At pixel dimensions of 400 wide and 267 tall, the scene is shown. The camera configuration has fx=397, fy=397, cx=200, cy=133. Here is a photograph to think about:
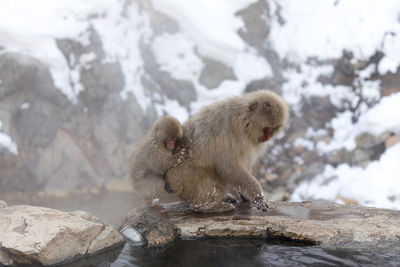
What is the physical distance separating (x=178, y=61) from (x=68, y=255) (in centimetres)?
543

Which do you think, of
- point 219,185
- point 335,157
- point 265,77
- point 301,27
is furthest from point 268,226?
point 301,27

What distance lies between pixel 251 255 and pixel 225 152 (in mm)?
897

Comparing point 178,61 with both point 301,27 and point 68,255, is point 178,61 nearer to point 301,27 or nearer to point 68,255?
point 301,27

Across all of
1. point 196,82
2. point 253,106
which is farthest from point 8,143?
point 253,106

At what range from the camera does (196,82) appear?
7105 mm

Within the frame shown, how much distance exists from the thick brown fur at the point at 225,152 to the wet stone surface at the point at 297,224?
0.15 metres

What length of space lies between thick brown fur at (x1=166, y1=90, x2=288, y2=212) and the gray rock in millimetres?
733

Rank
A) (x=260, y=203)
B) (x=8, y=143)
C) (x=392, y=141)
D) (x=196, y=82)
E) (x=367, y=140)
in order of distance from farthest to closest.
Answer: (x=196, y=82), (x=367, y=140), (x=8, y=143), (x=392, y=141), (x=260, y=203)

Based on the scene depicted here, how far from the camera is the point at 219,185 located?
3100 millimetres

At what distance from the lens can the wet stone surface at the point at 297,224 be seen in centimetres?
251

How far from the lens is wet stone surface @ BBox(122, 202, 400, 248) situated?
98.7 inches

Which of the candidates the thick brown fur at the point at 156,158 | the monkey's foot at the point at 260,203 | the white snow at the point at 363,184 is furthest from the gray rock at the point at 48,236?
the white snow at the point at 363,184

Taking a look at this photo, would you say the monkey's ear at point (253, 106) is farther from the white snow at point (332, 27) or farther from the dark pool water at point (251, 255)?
the white snow at point (332, 27)

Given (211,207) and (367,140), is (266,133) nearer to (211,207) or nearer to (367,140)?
(211,207)
